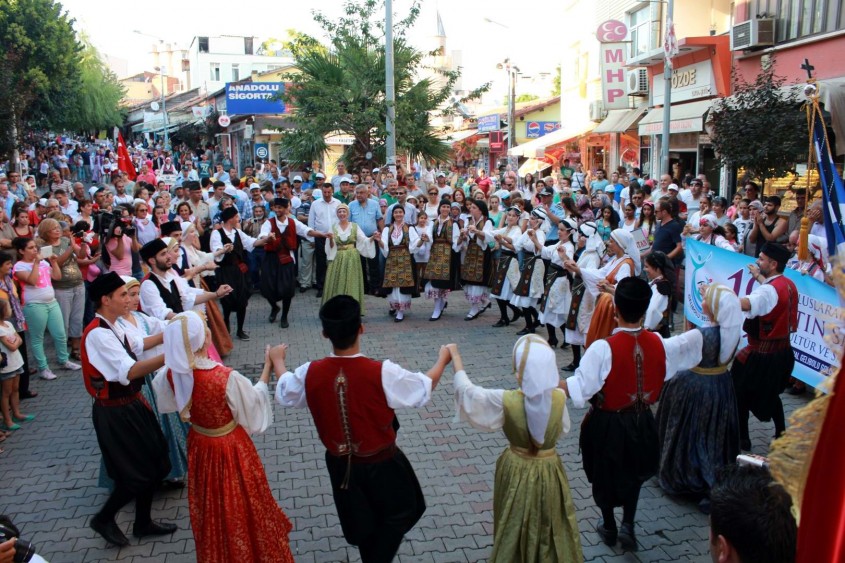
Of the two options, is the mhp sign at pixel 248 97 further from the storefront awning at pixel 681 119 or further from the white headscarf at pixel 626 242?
the white headscarf at pixel 626 242

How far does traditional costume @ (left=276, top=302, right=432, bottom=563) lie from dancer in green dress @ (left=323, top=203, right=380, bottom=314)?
240 inches

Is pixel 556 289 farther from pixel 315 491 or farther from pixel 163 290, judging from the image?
pixel 163 290

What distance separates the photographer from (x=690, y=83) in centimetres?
1859

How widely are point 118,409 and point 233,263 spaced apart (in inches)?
197

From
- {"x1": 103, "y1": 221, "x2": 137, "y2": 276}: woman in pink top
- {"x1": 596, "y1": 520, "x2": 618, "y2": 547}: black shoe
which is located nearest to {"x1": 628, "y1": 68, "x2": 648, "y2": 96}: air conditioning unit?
{"x1": 103, "y1": 221, "x2": 137, "y2": 276}: woman in pink top

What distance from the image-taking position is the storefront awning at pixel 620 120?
A: 2156 cm

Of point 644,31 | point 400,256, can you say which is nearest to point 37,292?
point 400,256

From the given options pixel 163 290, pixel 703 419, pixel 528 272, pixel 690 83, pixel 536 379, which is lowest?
pixel 703 419

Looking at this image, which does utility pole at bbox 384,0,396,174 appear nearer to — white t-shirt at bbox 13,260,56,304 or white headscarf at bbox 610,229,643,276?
white t-shirt at bbox 13,260,56,304

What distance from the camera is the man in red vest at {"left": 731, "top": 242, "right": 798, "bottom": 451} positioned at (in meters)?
5.31

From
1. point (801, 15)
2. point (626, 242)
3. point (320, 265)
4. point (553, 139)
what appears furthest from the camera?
point (553, 139)

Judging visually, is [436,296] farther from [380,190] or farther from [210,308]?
[380,190]

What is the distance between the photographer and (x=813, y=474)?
108cm

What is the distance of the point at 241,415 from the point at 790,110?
34.9 feet
